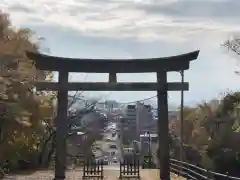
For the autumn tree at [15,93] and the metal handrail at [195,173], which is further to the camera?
the autumn tree at [15,93]

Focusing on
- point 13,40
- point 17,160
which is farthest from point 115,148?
point 13,40

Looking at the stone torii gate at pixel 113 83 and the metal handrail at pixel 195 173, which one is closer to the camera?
the metal handrail at pixel 195 173

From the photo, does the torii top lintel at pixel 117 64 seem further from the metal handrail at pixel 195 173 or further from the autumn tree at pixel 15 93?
the metal handrail at pixel 195 173

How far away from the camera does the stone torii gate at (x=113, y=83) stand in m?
20.5

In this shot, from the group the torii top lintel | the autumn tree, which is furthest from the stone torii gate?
the autumn tree

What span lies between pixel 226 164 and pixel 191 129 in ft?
63.2

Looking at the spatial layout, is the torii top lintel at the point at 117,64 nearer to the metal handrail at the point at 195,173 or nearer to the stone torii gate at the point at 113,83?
the stone torii gate at the point at 113,83

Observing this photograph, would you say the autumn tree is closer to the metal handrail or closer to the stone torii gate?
the stone torii gate

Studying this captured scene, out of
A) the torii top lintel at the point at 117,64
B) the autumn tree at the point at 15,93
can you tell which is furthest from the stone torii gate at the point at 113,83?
the autumn tree at the point at 15,93

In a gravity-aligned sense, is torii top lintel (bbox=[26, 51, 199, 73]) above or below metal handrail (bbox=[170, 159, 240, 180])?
above

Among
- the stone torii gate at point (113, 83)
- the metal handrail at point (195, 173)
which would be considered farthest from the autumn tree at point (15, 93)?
the metal handrail at point (195, 173)

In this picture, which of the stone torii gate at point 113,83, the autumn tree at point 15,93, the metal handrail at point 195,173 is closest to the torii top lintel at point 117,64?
the stone torii gate at point 113,83

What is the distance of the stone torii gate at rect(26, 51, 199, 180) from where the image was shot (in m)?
20.5

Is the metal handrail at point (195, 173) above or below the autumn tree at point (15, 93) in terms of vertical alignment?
below
